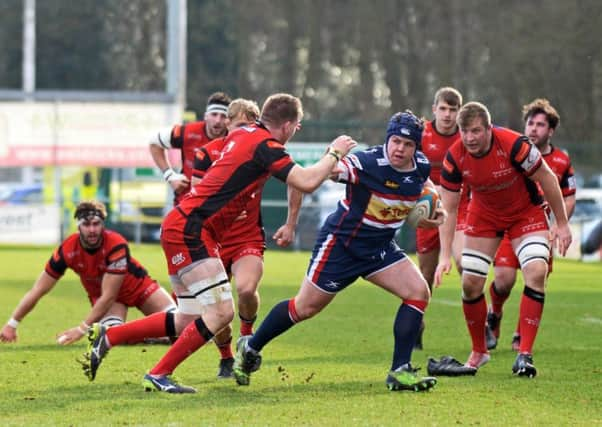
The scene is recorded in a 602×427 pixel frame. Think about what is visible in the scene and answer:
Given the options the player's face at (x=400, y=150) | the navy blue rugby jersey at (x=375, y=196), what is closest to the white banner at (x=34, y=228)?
the navy blue rugby jersey at (x=375, y=196)

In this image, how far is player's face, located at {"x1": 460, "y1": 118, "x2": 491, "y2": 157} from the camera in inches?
364

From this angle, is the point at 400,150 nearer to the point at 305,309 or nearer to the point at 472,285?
the point at 305,309

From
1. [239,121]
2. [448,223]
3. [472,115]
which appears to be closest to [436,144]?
[448,223]

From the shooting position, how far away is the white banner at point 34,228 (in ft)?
100

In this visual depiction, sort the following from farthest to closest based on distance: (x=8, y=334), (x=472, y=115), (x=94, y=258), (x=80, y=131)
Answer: (x=80, y=131) → (x=94, y=258) → (x=8, y=334) → (x=472, y=115)

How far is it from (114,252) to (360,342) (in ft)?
7.51

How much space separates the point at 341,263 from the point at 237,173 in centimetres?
103

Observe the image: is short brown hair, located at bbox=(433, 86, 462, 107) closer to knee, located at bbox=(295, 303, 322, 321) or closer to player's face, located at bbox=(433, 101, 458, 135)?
player's face, located at bbox=(433, 101, 458, 135)

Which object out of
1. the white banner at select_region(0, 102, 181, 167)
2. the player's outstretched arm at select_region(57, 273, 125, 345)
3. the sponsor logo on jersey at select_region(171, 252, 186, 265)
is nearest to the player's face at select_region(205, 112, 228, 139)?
the player's outstretched arm at select_region(57, 273, 125, 345)

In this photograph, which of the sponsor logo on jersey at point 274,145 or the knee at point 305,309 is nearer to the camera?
the sponsor logo on jersey at point 274,145

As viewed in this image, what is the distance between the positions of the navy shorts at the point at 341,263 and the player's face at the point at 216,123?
3.00 metres

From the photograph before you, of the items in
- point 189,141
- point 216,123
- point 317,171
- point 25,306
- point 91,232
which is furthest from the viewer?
point 189,141

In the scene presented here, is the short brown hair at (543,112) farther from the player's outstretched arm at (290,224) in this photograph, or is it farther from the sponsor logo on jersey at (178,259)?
the sponsor logo on jersey at (178,259)

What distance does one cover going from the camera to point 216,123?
1157 cm
